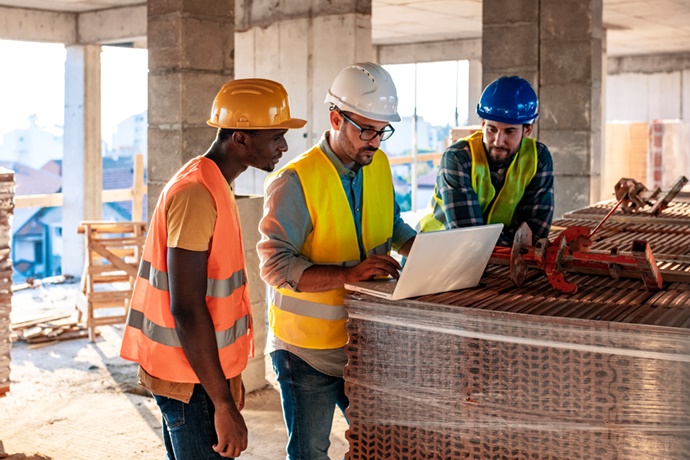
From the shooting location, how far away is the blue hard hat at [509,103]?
3.68m

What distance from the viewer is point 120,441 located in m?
6.43

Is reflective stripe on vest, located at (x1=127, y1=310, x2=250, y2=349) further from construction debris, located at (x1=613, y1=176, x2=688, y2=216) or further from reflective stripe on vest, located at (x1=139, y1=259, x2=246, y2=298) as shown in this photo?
construction debris, located at (x1=613, y1=176, x2=688, y2=216)

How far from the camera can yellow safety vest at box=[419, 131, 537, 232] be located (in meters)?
3.87

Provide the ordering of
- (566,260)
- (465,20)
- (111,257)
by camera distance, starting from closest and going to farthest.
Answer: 1. (566,260)
2. (111,257)
3. (465,20)

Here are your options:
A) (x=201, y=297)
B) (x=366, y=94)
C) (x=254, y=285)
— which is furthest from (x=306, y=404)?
(x=254, y=285)

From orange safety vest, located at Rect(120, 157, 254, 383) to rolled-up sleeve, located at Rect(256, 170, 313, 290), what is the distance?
0.21m

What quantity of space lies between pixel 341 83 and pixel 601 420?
151 cm

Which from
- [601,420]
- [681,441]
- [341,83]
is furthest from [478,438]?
[341,83]

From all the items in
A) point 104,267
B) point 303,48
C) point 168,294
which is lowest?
point 104,267

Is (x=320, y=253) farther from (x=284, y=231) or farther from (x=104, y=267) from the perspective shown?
(x=104, y=267)

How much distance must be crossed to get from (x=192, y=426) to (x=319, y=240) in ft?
2.65

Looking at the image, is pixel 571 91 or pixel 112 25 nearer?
pixel 571 91

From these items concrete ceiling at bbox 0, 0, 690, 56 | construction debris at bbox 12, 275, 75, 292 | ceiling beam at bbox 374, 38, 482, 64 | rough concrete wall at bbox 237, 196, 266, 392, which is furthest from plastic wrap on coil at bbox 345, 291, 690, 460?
ceiling beam at bbox 374, 38, 482, 64

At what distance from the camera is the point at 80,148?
620 inches
